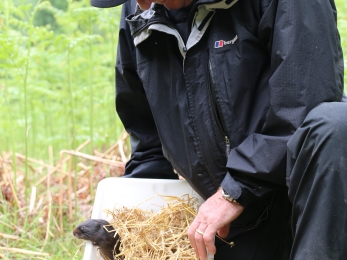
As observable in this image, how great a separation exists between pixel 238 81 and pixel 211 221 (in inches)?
21.8

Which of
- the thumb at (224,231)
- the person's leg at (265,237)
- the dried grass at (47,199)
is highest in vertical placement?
the thumb at (224,231)

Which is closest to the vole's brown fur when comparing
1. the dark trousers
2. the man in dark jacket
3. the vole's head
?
the vole's head

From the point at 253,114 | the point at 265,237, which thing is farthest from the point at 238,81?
the point at 265,237

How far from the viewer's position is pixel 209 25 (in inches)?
84.0

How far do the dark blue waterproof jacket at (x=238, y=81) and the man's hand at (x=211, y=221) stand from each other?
54mm

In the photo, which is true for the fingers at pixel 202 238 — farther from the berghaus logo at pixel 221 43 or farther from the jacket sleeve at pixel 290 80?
the berghaus logo at pixel 221 43

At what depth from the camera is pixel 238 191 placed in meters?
1.93

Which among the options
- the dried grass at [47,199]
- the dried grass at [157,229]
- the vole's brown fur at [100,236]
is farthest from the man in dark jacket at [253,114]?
the dried grass at [47,199]

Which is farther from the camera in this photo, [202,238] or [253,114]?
[253,114]

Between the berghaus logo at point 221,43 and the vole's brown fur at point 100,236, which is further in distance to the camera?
the vole's brown fur at point 100,236

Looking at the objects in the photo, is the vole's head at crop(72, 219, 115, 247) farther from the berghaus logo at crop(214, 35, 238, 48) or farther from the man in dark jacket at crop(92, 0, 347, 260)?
the berghaus logo at crop(214, 35, 238, 48)

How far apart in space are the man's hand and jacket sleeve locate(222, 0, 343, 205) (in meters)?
0.05

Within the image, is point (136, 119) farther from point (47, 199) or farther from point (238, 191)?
point (47, 199)

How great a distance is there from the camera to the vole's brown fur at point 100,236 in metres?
2.28
